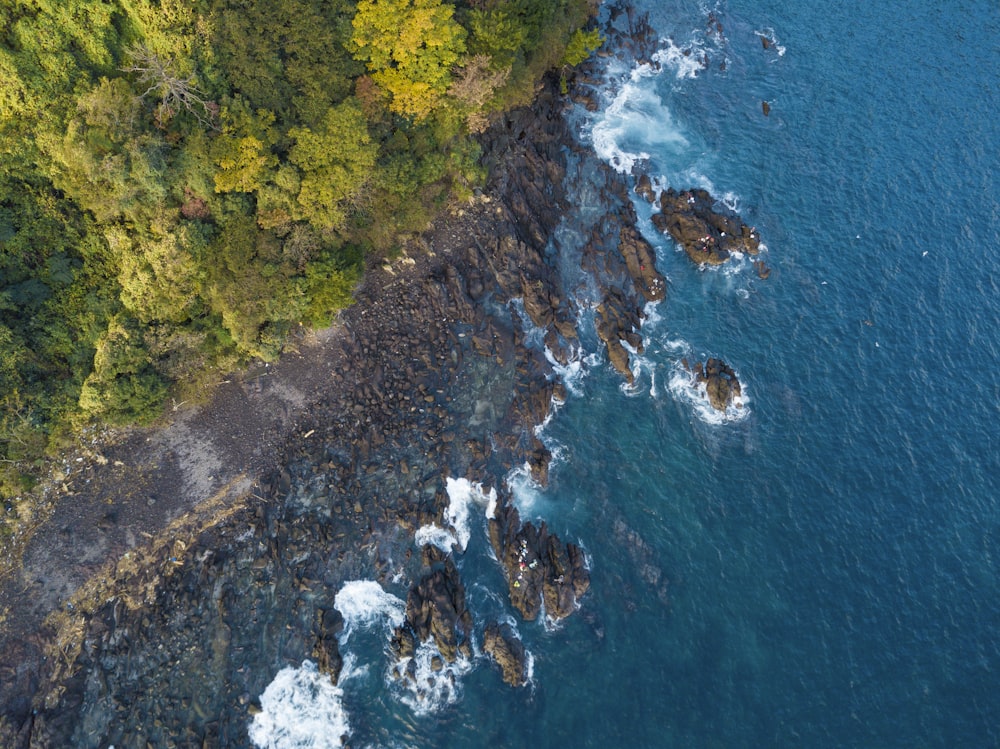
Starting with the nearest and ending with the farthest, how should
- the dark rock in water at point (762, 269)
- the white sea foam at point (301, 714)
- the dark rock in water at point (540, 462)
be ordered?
the white sea foam at point (301, 714)
the dark rock in water at point (540, 462)
the dark rock in water at point (762, 269)

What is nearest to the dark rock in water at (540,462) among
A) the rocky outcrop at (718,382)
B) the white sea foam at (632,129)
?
the rocky outcrop at (718,382)

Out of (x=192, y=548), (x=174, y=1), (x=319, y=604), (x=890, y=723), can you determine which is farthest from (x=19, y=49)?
(x=890, y=723)

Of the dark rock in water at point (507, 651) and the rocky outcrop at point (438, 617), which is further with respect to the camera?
the rocky outcrop at point (438, 617)

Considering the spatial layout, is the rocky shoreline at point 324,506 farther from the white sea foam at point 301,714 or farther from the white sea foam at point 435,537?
the white sea foam at point 301,714

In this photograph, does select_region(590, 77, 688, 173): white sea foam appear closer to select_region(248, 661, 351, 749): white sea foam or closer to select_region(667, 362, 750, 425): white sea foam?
select_region(667, 362, 750, 425): white sea foam

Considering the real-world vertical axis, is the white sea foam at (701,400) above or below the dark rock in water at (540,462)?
below

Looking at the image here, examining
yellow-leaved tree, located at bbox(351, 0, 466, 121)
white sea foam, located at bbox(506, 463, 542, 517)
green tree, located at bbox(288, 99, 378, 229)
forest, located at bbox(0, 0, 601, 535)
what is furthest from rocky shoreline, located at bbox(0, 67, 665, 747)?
yellow-leaved tree, located at bbox(351, 0, 466, 121)
